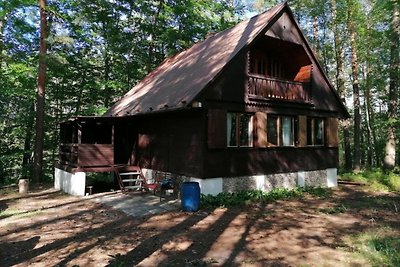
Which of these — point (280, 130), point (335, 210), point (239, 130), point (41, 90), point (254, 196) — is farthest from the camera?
point (41, 90)

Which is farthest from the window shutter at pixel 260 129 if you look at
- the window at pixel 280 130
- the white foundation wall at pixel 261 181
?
the white foundation wall at pixel 261 181

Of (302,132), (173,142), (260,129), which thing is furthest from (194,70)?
(302,132)

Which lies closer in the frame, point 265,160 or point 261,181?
point 261,181


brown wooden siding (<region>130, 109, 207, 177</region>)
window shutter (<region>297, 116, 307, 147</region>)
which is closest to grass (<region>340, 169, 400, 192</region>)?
window shutter (<region>297, 116, 307, 147</region>)

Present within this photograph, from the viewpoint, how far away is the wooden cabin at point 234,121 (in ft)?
42.5

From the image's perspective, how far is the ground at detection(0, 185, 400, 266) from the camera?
6906 mm

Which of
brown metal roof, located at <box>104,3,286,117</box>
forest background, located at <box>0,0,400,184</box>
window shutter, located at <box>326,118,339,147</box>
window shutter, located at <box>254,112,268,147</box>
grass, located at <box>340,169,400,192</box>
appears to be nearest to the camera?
brown metal roof, located at <box>104,3,286,117</box>

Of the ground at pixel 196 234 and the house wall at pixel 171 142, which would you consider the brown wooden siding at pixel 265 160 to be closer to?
the house wall at pixel 171 142

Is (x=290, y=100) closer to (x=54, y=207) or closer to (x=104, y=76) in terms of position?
(x=54, y=207)

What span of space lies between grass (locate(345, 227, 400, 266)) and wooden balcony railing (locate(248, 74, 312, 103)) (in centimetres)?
726

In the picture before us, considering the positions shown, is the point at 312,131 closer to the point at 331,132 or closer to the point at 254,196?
the point at 331,132

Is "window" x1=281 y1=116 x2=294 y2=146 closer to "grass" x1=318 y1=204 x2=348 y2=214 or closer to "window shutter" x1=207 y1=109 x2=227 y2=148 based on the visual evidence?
"window shutter" x1=207 y1=109 x2=227 y2=148

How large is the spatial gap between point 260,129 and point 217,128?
255 centimetres

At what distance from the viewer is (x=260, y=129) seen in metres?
14.4
